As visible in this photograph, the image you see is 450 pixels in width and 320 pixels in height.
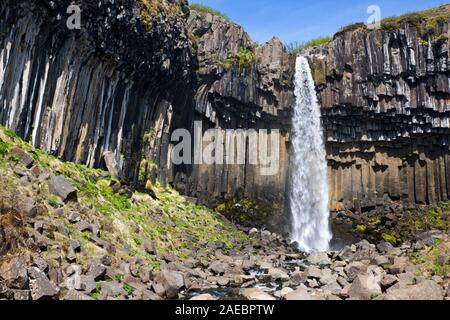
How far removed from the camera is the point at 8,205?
434 inches

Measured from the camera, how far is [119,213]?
18500 millimetres

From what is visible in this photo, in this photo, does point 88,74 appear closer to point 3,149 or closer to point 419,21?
point 3,149

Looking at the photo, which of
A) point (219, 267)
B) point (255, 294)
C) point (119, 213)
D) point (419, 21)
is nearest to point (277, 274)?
point (219, 267)

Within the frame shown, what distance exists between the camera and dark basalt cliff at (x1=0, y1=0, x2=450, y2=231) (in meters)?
19.1

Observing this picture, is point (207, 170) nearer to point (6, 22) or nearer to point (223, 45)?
point (223, 45)

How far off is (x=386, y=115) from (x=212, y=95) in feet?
53.2

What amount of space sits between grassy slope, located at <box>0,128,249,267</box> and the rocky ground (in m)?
0.06

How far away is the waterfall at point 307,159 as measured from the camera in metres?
39.1

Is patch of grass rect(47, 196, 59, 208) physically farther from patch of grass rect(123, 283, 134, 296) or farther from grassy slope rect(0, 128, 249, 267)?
patch of grass rect(123, 283, 134, 296)

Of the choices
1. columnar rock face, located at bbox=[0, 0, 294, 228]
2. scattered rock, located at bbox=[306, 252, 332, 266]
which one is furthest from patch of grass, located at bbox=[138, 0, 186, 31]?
scattered rock, located at bbox=[306, 252, 332, 266]

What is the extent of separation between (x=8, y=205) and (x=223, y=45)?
90.8 feet

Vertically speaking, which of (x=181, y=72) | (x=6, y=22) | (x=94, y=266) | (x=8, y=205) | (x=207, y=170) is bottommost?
(x=94, y=266)
